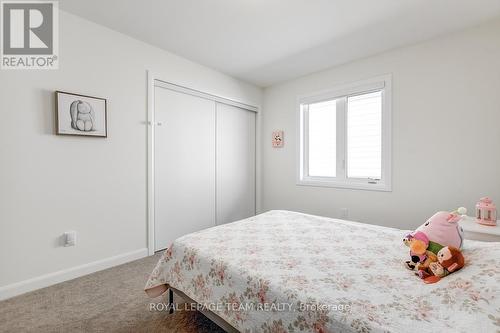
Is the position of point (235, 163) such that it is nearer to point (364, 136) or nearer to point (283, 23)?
point (364, 136)

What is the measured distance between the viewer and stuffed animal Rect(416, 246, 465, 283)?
103 centimetres

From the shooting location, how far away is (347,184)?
299 cm

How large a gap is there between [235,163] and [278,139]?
78 centimetres

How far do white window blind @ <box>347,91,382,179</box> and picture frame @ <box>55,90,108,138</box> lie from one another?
282 centimetres

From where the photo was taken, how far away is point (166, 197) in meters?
2.81

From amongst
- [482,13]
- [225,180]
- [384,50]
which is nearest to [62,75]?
[225,180]

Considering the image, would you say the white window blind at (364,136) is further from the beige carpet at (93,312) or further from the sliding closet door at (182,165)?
the beige carpet at (93,312)

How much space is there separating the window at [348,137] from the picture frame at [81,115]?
2.50m

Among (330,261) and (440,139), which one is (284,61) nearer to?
(440,139)

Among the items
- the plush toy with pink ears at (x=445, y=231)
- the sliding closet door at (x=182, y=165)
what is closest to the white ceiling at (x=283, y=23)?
the sliding closet door at (x=182, y=165)

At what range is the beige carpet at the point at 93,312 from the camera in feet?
4.83

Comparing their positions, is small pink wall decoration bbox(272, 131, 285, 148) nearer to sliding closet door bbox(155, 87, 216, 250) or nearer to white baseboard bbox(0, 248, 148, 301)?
sliding closet door bbox(155, 87, 216, 250)

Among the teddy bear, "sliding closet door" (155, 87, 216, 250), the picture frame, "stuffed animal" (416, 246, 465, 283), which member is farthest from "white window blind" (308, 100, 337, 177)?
the teddy bear

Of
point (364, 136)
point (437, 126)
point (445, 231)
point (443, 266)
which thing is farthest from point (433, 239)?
point (364, 136)
